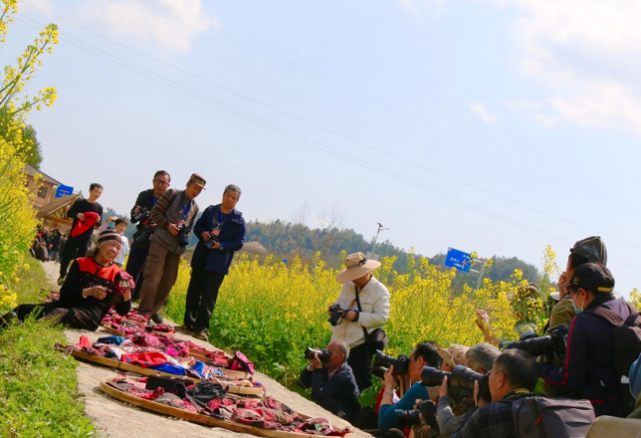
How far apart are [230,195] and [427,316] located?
305 cm

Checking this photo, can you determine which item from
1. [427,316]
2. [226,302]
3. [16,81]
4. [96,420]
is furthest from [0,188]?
[226,302]

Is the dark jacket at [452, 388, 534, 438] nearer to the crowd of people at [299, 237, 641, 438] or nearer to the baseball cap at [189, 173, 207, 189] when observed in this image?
the crowd of people at [299, 237, 641, 438]

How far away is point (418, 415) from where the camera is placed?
504 cm

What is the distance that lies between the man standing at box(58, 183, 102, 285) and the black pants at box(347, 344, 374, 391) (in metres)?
5.86

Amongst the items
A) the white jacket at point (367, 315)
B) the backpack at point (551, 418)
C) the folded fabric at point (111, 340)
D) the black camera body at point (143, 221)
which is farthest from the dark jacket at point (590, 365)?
the black camera body at point (143, 221)

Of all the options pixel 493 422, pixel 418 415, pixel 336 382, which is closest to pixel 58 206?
pixel 336 382

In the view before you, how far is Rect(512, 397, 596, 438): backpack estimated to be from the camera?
3285 mm

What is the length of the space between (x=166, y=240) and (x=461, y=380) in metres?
5.91

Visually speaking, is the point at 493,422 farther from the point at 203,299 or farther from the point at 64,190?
the point at 64,190

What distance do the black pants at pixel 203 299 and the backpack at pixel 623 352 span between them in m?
5.98

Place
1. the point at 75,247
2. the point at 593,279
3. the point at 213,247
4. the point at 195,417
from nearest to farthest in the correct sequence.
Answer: the point at 593,279 < the point at 195,417 < the point at 213,247 < the point at 75,247

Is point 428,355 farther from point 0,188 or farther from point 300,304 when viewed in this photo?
point 300,304

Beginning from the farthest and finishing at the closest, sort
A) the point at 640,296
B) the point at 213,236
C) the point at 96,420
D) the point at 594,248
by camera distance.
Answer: the point at 213,236
the point at 640,296
the point at 594,248
the point at 96,420

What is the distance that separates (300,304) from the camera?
36.2 ft
